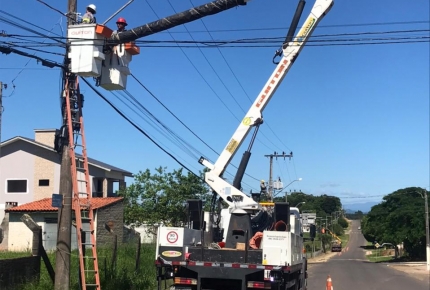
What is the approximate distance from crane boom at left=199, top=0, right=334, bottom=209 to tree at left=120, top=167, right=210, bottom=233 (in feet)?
64.4

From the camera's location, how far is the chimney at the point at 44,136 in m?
45.6

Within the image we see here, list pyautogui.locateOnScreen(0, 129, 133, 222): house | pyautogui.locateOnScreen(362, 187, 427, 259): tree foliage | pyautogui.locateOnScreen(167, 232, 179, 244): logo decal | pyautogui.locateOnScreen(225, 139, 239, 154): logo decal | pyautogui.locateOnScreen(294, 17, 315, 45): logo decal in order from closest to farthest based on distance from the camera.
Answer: pyautogui.locateOnScreen(167, 232, 179, 244): logo decal, pyautogui.locateOnScreen(225, 139, 239, 154): logo decal, pyautogui.locateOnScreen(294, 17, 315, 45): logo decal, pyautogui.locateOnScreen(0, 129, 133, 222): house, pyautogui.locateOnScreen(362, 187, 427, 259): tree foliage

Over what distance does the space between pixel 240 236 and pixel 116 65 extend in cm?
513

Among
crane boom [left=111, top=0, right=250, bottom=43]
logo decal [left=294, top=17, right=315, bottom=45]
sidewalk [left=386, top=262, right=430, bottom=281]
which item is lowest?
sidewalk [left=386, top=262, right=430, bottom=281]

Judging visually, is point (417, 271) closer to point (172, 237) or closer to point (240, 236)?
point (240, 236)

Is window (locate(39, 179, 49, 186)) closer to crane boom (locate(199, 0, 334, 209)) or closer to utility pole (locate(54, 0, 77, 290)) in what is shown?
crane boom (locate(199, 0, 334, 209))

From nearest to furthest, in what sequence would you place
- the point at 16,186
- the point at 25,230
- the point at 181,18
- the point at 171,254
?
1. the point at 181,18
2. the point at 171,254
3. the point at 25,230
4. the point at 16,186

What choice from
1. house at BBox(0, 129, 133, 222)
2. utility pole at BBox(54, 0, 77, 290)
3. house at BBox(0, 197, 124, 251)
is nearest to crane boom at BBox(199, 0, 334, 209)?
utility pole at BBox(54, 0, 77, 290)

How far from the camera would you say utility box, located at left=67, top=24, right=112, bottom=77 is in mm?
12312

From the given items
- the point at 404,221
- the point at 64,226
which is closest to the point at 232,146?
the point at 64,226

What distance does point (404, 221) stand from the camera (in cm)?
6291

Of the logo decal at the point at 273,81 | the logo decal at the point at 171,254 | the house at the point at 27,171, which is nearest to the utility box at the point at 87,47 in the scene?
the logo decal at the point at 171,254

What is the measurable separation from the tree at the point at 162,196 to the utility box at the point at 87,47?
2300 centimetres

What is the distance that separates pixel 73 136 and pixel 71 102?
0.82 meters
